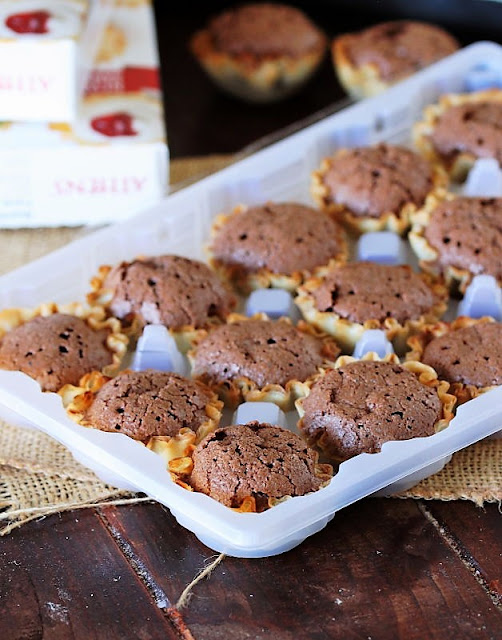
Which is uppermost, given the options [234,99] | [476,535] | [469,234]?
[469,234]

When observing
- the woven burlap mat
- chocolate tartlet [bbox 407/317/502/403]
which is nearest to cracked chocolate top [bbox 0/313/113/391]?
the woven burlap mat

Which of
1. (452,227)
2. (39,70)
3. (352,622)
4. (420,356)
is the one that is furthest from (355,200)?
(352,622)

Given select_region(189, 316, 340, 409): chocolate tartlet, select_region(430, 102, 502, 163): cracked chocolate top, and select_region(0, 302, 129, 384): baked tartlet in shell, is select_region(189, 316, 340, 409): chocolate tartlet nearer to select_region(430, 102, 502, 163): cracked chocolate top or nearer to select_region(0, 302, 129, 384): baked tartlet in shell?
select_region(0, 302, 129, 384): baked tartlet in shell

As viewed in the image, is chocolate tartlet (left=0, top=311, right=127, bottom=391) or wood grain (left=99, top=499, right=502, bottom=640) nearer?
wood grain (left=99, top=499, right=502, bottom=640)

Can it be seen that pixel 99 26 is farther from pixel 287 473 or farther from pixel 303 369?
pixel 287 473

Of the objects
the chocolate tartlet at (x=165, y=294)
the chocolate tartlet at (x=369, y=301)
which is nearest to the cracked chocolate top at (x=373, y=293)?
the chocolate tartlet at (x=369, y=301)

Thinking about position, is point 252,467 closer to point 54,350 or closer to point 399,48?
point 54,350

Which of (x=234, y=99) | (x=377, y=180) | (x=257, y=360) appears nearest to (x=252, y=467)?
(x=257, y=360)

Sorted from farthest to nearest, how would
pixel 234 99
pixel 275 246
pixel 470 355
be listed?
pixel 234 99
pixel 275 246
pixel 470 355
